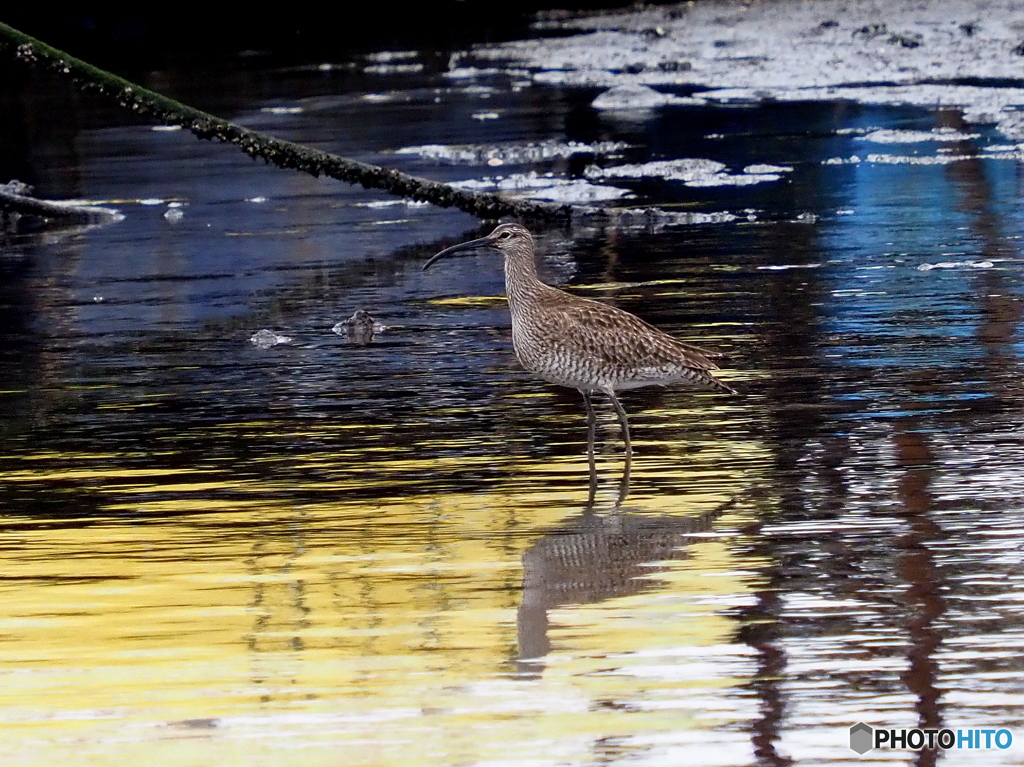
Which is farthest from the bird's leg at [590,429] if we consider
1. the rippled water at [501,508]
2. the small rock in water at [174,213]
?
the small rock in water at [174,213]

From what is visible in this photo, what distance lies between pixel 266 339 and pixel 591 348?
14.5 feet

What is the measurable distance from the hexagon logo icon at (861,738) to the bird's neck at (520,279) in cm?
436

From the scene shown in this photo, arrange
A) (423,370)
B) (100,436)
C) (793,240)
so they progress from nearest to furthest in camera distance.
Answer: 1. (100,436)
2. (423,370)
3. (793,240)

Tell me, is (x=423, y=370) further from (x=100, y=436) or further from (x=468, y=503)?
(x=468, y=503)

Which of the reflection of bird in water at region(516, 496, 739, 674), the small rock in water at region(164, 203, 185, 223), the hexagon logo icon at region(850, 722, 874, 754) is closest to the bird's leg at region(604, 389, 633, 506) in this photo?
the reflection of bird in water at region(516, 496, 739, 674)

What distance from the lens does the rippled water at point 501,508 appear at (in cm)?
636

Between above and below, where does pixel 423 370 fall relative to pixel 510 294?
below

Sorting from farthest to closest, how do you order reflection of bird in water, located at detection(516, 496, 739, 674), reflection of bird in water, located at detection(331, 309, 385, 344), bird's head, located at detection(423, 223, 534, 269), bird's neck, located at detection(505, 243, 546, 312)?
1. reflection of bird in water, located at detection(331, 309, 385, 344)
2. bird's head, located at detection(423, 223, 534, 269)
3. bird's neck, located at detection(505, 243, 546, 312)
4. reflection of bird in water, located at detection(516, 496, 739, 674)

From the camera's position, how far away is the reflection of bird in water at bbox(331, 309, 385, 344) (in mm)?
13781

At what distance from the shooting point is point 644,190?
21109 millimetres

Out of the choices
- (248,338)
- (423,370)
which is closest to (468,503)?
(423,370)

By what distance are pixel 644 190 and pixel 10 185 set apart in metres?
6.80

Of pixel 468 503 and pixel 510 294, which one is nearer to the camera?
pixel 468 503

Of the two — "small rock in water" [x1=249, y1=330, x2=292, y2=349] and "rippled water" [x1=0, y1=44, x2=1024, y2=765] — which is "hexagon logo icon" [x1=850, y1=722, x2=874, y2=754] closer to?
"rippled water" [x1=0, y1=44, x2=1024, y2=765]
